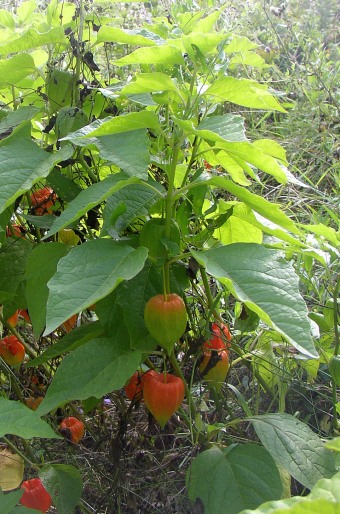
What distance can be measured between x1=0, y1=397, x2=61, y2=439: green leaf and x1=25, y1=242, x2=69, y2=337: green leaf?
196 mm

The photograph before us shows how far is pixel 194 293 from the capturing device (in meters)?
1.14

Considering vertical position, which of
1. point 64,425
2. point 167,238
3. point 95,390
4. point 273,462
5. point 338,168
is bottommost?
point 338,168

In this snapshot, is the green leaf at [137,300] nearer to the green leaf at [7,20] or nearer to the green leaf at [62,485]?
the green leaf at [62,485]

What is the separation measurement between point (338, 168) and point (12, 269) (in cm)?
153

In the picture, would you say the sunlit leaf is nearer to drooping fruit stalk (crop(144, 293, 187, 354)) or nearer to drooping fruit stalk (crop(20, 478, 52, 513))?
drooping fruit stalk (crop(20, 478, 52, 513))

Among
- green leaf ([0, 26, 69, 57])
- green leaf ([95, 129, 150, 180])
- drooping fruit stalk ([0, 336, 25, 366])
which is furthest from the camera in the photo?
drooping fruit stalk ([0, 336, 25, 366])

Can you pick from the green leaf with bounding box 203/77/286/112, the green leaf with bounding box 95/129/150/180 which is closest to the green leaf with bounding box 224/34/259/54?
Answer: the green leaf with bounding box 203/77/286/112

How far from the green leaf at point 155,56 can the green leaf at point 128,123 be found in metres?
0.07

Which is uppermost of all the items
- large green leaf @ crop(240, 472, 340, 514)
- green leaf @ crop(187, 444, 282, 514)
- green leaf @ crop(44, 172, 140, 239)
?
large green leaf @ crop(240, 472, 340, 514)

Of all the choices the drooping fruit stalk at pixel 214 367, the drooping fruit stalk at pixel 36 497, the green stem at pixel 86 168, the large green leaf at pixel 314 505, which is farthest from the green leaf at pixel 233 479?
the large green leaf at pixel 314 505

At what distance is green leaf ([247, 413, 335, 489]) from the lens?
82 cm

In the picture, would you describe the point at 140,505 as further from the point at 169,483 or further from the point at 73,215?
the point at 73,215

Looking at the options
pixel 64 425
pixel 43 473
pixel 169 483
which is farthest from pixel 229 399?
pixel 43 473

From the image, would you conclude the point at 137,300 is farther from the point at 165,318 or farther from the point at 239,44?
the point at 239,44
